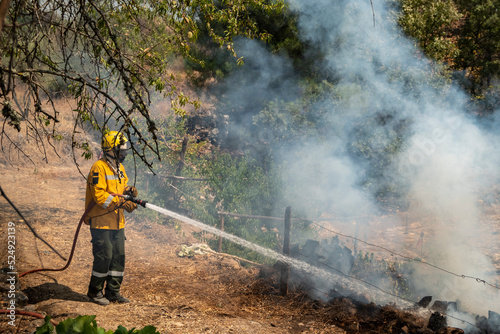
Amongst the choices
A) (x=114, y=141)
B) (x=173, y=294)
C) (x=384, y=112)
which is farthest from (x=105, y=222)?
(x=384, y=112)

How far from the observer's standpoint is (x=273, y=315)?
4.72 m

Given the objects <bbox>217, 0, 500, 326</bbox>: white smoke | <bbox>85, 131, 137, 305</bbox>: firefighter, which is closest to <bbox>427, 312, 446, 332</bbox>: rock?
<bbox>85, 131, 137, 305</bbox>: firefighter

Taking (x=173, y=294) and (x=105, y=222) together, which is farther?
(x=173, y=294)

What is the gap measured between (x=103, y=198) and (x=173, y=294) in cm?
196

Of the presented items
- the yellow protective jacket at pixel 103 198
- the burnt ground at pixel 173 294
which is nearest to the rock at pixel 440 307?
the burnt ground at pixel 173 294

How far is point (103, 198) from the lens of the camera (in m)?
4.20

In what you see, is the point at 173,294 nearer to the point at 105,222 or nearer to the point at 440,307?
the point at 105,222

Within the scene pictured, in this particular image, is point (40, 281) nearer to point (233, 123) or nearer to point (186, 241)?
point (186, 241)

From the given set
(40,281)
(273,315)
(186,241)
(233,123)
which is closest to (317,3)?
(233,123)

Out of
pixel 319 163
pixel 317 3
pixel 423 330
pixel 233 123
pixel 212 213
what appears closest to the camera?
pixel 423 330

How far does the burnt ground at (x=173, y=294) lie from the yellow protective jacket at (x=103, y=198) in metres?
0.83

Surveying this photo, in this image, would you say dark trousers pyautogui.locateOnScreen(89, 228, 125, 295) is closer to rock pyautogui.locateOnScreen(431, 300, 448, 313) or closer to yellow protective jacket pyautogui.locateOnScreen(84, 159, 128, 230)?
yellow protective jacket pyautogui.locateOnScreen(84, 159, 128, 230)

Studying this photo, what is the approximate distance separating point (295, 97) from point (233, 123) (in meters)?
4.55

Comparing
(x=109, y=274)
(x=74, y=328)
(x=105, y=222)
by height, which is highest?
(x=105, y=222)
